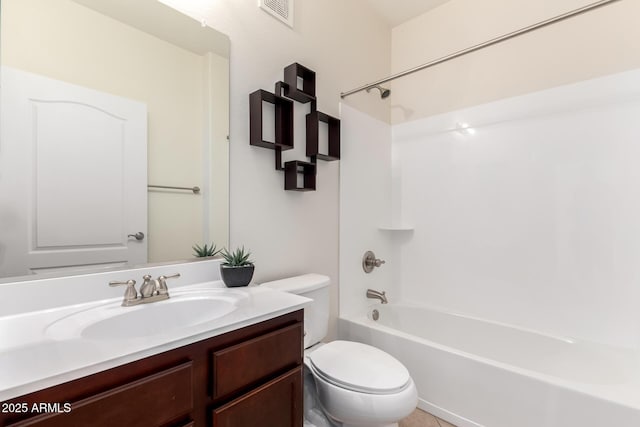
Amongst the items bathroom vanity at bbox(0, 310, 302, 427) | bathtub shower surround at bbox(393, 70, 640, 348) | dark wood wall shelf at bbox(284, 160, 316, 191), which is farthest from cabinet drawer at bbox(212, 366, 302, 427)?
bathtub shower surround at bbox(393, 70, 640, 348)

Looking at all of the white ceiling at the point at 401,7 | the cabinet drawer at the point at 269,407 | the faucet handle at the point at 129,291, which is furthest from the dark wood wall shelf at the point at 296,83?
the cabinet drawer at the point at 269,407

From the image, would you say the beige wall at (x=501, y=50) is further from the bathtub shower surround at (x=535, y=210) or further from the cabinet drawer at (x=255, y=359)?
the cabinet drawer at (x=255, y=359)

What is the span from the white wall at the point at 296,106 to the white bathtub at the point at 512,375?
1.99ft

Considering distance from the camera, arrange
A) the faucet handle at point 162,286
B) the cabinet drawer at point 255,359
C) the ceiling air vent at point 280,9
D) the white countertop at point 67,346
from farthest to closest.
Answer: the ceiling air vent at point 280,9, the faucet handle at point 162,286, the cabinet drawer at point 255,359, the white countertop at point 67,346

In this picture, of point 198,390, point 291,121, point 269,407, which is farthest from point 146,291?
point 291,121

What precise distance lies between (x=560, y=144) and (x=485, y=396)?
1529 millimetres

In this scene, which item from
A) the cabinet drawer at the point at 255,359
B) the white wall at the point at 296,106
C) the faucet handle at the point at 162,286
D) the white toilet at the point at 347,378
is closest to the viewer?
the cabinet drawer at the point at 255,359

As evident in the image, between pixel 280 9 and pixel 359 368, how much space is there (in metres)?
1.85

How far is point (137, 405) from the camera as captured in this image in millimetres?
655

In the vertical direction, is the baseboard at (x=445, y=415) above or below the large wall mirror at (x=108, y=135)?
below

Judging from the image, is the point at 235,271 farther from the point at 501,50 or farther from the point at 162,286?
the point at 501,50

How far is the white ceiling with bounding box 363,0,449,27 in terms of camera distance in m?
2.26

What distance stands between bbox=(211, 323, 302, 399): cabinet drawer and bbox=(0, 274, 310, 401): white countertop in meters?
0.06

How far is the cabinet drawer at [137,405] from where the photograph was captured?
57cm
